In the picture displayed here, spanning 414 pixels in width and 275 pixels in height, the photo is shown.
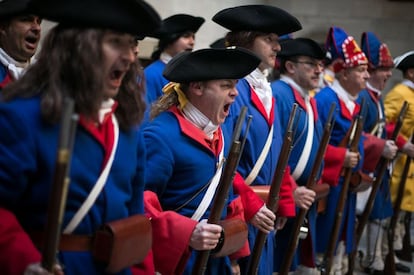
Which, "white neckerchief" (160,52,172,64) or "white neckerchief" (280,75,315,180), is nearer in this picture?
"white neckerchief" (280,75,315,180)

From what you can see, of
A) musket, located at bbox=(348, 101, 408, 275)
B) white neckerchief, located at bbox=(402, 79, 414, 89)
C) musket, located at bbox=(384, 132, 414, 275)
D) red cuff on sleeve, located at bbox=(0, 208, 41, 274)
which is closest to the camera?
red cuff on sleeve, located at bbox=(0, 208, 41, 274)

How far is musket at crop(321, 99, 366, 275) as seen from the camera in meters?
5.32

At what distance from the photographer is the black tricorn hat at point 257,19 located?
13.3 ft

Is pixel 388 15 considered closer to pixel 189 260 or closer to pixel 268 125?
pixel 268 125

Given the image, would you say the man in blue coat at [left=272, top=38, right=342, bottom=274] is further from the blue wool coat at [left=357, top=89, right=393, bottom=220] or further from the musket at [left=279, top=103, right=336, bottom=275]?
the blue wool coat at [left=357, top=89, right=393, bottom=220]

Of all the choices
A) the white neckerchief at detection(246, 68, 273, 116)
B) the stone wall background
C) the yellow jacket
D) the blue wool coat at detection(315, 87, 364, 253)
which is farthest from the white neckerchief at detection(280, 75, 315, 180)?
the stone wall background

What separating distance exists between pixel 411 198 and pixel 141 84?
493 centimetres

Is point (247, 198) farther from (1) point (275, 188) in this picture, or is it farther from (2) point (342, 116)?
(2) point (342, 116)

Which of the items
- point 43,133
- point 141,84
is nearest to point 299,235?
point 141,84

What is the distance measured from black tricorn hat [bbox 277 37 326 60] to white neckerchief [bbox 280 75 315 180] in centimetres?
18

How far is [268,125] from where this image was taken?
4020mm

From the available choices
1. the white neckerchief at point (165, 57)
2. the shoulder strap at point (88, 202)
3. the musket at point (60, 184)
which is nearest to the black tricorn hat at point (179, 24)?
the white neckerchief at point (165, 57)

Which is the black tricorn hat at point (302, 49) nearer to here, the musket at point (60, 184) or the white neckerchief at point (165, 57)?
the white neckerchief at point (165, 57)

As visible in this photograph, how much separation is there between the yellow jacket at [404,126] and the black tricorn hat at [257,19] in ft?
9.97
